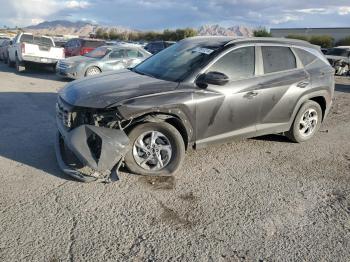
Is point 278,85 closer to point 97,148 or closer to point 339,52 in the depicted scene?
point 97,148

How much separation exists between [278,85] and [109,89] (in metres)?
2.64

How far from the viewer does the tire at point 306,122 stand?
6.10m

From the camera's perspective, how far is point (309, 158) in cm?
571

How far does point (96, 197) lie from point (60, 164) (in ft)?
2.57

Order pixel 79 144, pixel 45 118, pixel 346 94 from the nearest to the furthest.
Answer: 1. pixel 79 144
2. pixel 45 118
3. pixel 346 94

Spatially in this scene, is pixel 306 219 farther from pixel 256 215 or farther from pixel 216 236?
pixel 216 236

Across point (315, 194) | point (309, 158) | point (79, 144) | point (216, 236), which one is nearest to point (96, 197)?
point (79, 144)

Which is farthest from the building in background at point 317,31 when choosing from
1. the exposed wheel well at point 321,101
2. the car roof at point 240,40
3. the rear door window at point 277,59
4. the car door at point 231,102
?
the car door at point 231,102

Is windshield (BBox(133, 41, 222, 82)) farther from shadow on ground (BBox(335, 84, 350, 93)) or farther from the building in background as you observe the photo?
the building in background

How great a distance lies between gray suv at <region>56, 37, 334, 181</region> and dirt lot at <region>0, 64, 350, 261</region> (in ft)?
1.22

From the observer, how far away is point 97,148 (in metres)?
4.27

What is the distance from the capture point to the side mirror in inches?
188

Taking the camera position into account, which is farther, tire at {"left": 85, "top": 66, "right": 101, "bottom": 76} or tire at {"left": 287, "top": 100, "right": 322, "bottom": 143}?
tire at {"left": 85, "top": 66, "right": 101, "bottom": 76}

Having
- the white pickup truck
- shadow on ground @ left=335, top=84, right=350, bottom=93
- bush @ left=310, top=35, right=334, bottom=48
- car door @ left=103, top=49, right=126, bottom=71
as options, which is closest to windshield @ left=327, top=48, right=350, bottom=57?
shadow on ground @ left=335, top=84, right=350, bottom=93
